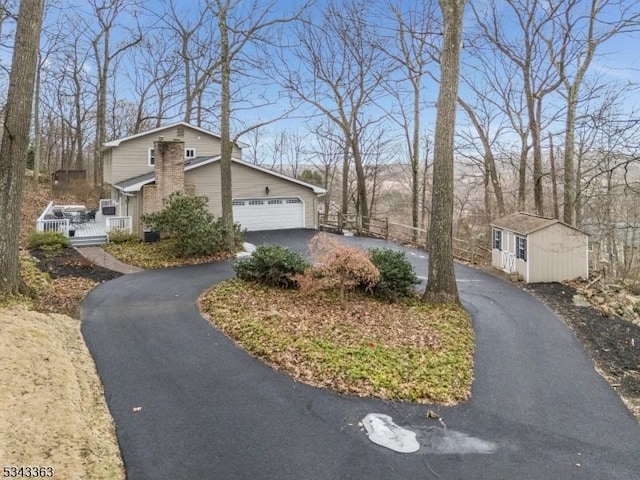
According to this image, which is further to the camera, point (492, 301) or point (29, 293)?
point (492, 301)

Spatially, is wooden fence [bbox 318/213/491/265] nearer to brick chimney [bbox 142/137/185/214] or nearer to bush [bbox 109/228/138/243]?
brick chimney [bbox 142/137/185/214]

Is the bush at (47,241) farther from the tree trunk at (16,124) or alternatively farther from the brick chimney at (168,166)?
the tree trunk at (16,124)

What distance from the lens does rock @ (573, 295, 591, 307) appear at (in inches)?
507

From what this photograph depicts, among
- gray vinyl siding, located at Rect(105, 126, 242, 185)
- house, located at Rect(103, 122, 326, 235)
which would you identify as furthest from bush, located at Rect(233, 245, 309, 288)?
gray vinyl siding, located at Rect(105, 126, 242, 185)

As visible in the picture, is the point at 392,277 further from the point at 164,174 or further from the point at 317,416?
the point at 164,174

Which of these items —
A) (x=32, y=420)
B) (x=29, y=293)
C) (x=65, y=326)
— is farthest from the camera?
(x=29, y=293)

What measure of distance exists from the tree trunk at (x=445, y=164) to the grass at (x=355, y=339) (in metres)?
0.71

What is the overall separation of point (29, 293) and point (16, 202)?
2050mm

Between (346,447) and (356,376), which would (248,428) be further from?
(356,376)

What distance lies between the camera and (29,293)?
34.2ft

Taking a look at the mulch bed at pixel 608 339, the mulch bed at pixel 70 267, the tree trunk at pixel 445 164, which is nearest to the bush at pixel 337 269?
the tree trunk at pixel 445 164

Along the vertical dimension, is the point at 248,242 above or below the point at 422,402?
above

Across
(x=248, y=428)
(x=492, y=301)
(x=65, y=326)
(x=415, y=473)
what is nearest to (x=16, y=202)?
(x=65, y=326)

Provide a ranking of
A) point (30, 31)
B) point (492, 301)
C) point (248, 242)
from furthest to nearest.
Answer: point (248, 242) < point (492, 301) < point (30, 31)
